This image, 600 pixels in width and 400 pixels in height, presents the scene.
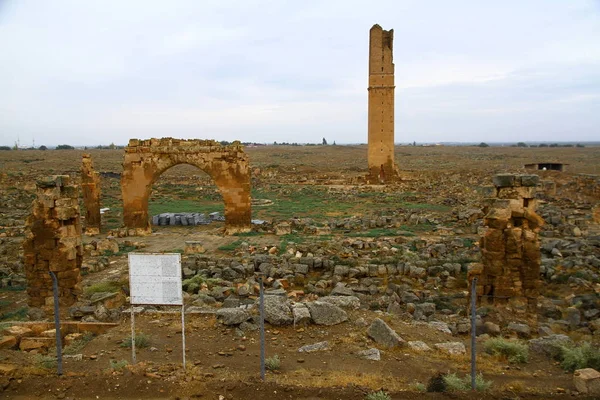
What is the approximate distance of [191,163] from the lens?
64.3 feet

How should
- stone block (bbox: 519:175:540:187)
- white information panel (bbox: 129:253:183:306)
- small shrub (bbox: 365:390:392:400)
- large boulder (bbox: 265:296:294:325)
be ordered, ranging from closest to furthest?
small shrub (bbox: 365:390:392:400) < white information panel (bbox: 129:253:183:306) < large boulder (bbox: 265:296:294:325) < stone block (bbox: 519:175:540:187)

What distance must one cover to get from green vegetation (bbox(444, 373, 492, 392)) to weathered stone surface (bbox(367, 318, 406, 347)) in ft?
4.78

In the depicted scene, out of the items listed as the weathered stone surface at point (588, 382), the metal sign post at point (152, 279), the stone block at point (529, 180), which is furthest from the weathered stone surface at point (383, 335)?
the stone block at point (529, 180)

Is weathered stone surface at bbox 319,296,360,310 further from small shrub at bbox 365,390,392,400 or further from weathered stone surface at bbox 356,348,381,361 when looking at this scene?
small shrub at bbox 365,390,392,400

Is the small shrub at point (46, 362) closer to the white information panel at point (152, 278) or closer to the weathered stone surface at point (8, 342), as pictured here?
the weathered stone surface at point (8, 342)

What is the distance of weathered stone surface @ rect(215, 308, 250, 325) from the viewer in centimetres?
794

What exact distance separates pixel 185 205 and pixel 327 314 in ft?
69.8

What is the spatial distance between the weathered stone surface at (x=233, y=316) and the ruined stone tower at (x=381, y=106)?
29.9 meters

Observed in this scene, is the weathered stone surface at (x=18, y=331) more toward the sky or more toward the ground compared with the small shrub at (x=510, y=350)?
more toward the sky

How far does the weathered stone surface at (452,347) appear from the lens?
708cm

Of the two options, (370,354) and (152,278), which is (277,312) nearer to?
(370,354)

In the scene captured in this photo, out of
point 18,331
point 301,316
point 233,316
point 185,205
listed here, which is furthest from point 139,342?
point 185,205

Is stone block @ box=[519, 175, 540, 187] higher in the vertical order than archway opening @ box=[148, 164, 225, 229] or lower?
higher

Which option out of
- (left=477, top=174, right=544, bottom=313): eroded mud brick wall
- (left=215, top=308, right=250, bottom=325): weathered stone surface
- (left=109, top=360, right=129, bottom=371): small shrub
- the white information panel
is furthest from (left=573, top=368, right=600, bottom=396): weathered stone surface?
(left=109, top=360, right=129, bottom=371): small shrub
